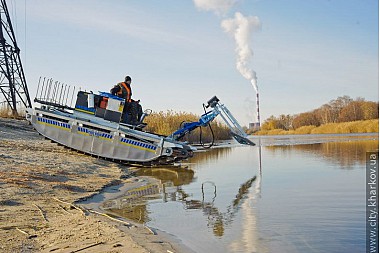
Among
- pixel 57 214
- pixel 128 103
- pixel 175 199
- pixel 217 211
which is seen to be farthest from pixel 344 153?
pixel 57 214

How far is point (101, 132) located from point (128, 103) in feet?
5.33

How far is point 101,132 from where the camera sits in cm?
1694

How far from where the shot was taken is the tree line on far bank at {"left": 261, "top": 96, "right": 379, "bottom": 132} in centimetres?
8194

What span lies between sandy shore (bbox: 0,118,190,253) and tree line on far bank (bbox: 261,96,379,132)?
75.8 meters

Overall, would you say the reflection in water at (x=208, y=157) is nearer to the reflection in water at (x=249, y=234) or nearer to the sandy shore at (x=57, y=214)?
the sandy shore at (x=57, y=214)

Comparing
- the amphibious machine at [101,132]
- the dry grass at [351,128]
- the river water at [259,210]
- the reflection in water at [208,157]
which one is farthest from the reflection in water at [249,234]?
the dry grass at [351,128]

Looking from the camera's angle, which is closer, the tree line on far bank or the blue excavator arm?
the blue excavator arm

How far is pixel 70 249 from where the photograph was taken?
5234 millimetres

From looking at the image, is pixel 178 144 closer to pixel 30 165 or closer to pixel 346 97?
pixel 30 165

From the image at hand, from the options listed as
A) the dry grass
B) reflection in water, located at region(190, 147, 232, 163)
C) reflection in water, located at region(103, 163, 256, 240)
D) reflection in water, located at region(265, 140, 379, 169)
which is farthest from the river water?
the dry grass

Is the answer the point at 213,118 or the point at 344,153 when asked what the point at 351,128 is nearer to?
the point at 344,153

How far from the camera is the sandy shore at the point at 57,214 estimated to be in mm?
5488

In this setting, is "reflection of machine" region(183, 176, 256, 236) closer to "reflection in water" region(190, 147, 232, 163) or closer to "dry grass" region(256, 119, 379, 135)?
"reflection in water" region(190, 147, 232, 163)

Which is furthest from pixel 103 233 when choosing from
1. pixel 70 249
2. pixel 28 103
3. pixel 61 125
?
pixel 28 103
